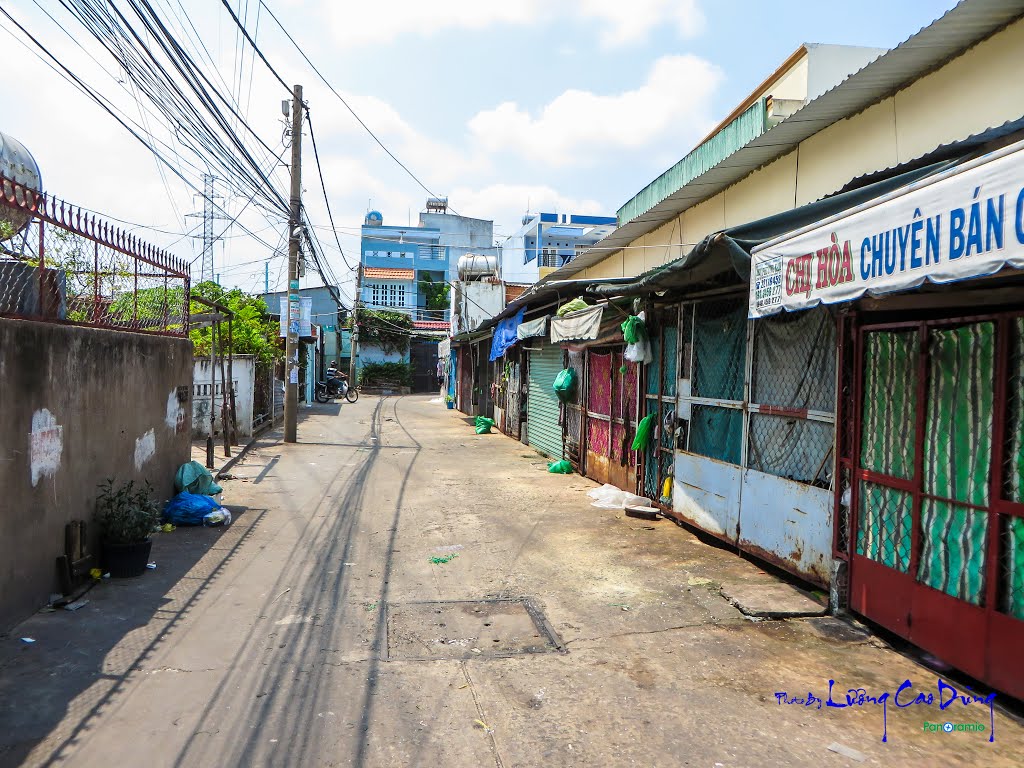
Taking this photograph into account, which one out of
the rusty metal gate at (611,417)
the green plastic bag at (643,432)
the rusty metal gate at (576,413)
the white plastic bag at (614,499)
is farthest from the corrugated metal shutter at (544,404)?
the green plastic bag at (643,432)

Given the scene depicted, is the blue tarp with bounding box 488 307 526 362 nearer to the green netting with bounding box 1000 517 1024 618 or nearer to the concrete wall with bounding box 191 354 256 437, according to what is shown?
the concrete wall with bounding box 191 354 256 437

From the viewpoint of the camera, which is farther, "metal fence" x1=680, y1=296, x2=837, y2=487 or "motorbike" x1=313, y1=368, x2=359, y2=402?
"motorbike" x1=313, y1=368, x2=359, y2=402

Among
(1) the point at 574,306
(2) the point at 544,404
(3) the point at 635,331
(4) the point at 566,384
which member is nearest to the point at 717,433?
(3) the point at 635,331

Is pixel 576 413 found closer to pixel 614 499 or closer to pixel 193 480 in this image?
pixel 614 499

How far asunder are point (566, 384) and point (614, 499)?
3.39 m

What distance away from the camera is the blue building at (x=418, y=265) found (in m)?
44.3

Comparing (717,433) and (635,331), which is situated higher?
(635,331)

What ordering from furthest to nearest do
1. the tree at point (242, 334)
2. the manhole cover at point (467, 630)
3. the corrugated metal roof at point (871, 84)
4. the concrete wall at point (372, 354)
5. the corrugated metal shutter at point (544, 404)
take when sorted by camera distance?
the concrete wall at point (372, 354) → the tree at point (242, 334) → the corrugated metal shutter at point (544, 404) → the corrugated metal roof at point (871, 84) → the manhole cover at point (467, 630)

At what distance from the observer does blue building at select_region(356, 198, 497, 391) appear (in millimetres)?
44281

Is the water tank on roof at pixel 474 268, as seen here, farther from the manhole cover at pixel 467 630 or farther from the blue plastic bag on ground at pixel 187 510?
the manhole cover at pixel 467 630

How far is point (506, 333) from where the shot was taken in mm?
15000

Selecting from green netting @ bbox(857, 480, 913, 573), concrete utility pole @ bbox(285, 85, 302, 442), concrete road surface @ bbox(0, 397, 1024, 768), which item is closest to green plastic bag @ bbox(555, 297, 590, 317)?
concrete road surface @ bbox(0, 397, 1024, 768)

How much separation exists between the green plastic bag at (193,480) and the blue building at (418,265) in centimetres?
3234

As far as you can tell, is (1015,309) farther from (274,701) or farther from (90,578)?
(90,578)
